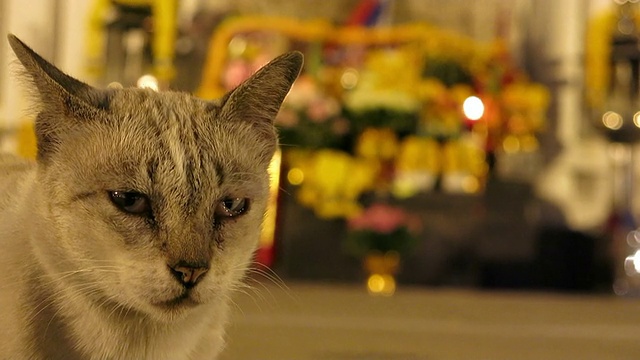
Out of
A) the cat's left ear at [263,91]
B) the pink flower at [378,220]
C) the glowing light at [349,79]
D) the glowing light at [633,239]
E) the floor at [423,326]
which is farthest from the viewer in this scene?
the glowing light at [633,239]

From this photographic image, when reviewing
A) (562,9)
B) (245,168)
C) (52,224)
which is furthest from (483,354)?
(562,9)

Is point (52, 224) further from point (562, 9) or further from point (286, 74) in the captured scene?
point (562, 9)

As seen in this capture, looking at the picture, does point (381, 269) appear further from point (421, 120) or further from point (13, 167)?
point (13, 167)

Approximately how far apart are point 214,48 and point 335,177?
59 cm

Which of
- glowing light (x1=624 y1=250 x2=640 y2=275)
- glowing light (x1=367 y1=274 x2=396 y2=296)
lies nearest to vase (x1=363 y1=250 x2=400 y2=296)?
glowing light (x1=367 y1=274 x2=396 y2=296)

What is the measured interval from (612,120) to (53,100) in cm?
192

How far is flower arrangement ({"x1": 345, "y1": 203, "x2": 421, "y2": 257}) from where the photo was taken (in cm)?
183

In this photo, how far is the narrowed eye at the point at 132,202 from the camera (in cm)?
61

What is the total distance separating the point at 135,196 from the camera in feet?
2.00

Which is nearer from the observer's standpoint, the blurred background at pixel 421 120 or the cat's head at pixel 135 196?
the cat's head at pixel 135 196

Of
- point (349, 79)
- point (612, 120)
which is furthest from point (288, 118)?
point (612, 120)

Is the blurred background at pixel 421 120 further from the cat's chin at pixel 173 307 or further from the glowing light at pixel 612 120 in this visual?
the cat's chin at pixel 173 307

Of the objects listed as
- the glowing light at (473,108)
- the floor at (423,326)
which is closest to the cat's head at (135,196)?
the floor at (423,326)

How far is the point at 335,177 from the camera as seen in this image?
185 centimetres
